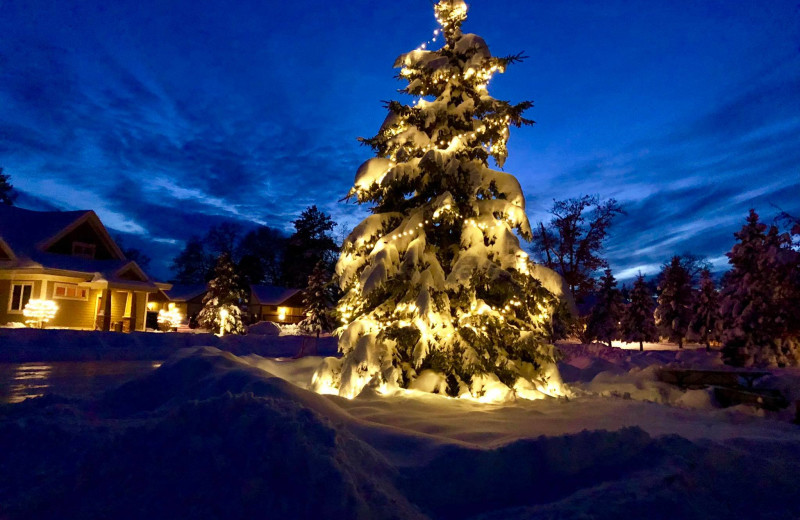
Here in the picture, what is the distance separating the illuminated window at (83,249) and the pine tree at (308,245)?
3262 cm

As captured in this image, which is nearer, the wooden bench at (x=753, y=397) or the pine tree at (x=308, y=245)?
the wooden bench at (x=753, y=397)

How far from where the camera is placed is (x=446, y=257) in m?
9.65

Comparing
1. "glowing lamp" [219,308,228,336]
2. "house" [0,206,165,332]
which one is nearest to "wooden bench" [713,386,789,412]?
"house" [0,206,165,332]

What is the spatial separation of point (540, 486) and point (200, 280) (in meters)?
78.3

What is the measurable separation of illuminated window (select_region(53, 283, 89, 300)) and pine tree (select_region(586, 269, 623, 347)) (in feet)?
133

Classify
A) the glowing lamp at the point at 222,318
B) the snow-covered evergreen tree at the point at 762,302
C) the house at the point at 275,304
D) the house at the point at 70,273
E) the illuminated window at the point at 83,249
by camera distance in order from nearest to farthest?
the snow-covered evergreen tree at the point at 762,302 → the house at the point at 70,273 → the illuminated window at the point at 83,249 → the glowing lamp at the point at 222,318 → the house at the point at 275,304

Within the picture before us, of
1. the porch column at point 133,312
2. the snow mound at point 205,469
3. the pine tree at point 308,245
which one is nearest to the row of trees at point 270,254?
the pine tree at point 308,245

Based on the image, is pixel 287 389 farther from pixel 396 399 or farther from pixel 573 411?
pixel 573 411

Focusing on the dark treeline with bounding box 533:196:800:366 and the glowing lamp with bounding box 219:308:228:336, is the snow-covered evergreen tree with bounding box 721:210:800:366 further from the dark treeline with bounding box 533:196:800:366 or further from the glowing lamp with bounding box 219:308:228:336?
the glowing lamp with bounding box 219:308:228:336

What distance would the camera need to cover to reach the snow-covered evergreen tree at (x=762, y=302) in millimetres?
20906

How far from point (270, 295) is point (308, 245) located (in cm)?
812

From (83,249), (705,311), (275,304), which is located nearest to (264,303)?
(275,304)

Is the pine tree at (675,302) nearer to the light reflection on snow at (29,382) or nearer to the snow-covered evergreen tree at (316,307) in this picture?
the snow-covered evergreen tree at (316,307)

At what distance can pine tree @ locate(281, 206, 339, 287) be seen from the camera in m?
61.6
